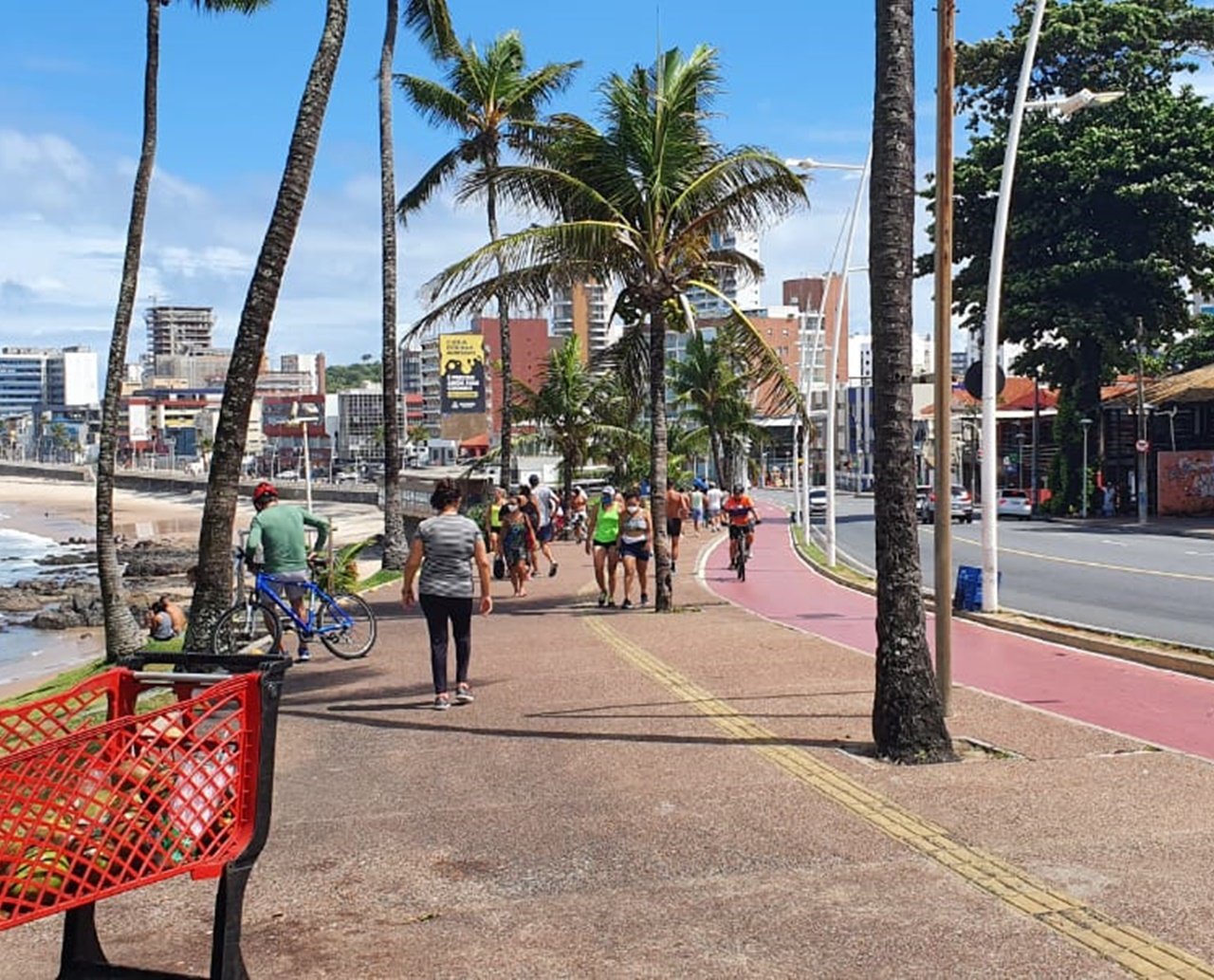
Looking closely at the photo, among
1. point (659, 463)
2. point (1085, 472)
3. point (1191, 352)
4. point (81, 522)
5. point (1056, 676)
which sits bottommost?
point (81, 522)

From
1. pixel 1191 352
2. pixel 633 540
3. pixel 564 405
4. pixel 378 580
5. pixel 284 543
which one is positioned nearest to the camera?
pixel 284 543

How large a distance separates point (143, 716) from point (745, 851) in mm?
2926

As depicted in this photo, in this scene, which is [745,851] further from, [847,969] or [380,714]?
[380,714]

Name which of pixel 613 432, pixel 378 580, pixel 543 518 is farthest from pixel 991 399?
pixel 613 432

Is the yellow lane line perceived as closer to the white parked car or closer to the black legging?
the black legging

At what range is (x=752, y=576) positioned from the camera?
24.7 m

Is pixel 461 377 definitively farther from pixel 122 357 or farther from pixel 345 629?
pixel 345 629

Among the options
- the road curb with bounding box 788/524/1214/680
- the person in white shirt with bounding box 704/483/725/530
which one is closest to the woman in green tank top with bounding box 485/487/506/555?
the road curb with bounding box 788/524/1214/680

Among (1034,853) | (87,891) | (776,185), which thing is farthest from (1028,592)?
(87,891)

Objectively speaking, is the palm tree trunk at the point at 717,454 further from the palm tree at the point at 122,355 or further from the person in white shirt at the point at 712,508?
the palm tree at the point at 122,355

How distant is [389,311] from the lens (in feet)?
90.5

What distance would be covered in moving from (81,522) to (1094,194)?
68.9 meters

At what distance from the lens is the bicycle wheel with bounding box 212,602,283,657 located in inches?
514

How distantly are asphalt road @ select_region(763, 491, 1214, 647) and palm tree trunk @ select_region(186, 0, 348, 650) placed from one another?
6.43m
